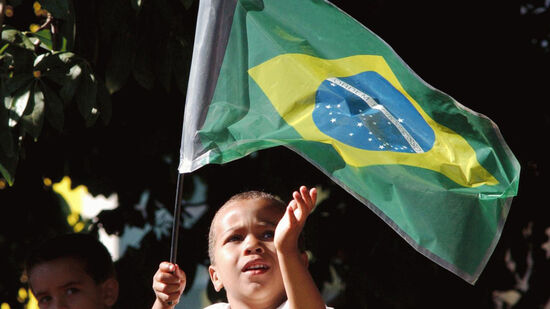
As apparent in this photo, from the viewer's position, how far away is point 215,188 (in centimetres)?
566

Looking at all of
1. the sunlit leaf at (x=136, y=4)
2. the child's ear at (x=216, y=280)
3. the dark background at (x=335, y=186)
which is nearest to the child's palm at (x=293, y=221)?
the child's ear at (x=216, y=280)

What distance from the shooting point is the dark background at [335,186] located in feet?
17.6

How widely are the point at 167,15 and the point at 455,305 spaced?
2728 millimetres

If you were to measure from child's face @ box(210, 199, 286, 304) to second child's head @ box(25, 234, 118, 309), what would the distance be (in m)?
0.55

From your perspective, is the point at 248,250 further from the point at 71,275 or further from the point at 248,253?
the point at 71,275

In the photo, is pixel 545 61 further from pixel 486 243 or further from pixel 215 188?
pixel 486 243

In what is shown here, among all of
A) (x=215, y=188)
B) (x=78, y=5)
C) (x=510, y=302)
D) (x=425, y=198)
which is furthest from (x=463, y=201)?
(x=510, y=302)

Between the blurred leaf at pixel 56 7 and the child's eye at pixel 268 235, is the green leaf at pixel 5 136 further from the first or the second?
the child's eye at pixel 268 235

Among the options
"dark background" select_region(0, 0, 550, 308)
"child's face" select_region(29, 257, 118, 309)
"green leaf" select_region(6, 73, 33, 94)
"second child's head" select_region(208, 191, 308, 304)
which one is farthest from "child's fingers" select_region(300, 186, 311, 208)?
"dark background" select_region(0, 0, 550, 308)

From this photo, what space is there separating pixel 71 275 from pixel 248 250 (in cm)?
85

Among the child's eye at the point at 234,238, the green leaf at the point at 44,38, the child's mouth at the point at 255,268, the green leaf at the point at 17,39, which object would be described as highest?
the green leaf at the point at 17,39

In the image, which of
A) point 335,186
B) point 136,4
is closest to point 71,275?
point 136,4

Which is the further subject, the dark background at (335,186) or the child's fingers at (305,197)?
the dark background at (335,186)

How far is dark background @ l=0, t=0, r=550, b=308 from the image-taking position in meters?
5.36
